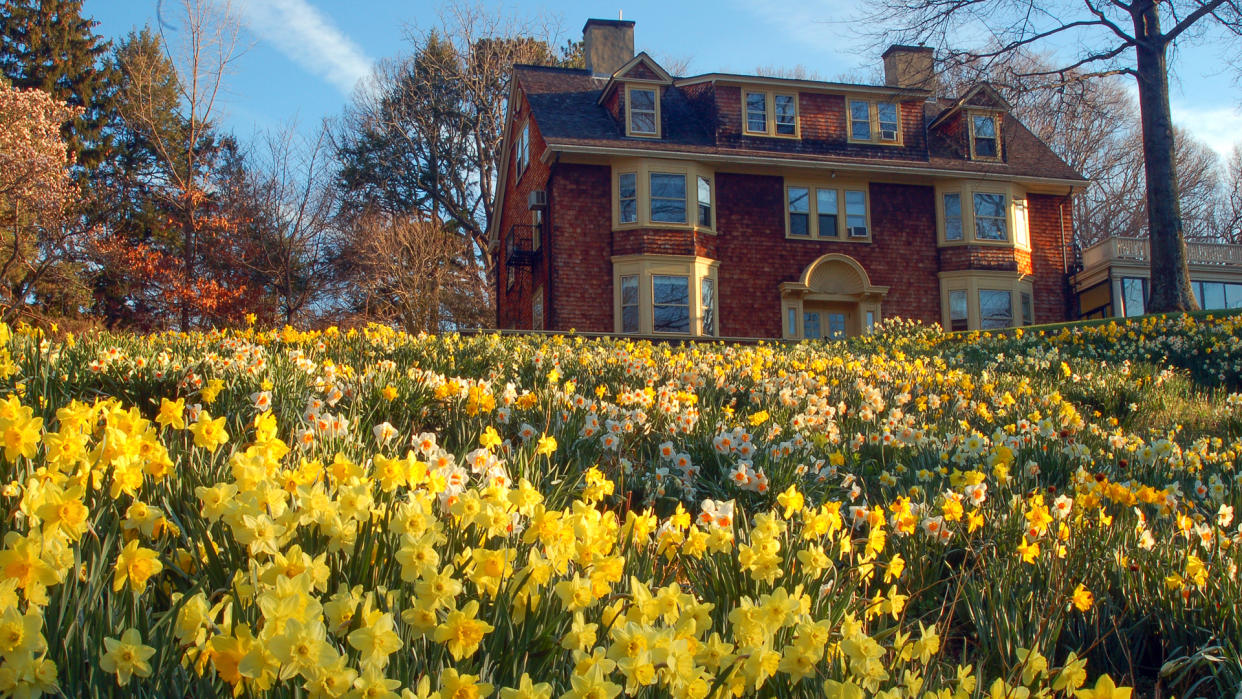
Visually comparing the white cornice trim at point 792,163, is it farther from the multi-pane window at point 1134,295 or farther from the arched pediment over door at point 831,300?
the multi-pane window at point 1134,295

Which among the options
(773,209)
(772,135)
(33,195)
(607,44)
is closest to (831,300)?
(773,209)

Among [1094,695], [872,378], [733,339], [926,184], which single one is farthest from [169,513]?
[926,184]

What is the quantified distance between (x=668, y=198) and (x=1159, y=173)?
10.3 metres

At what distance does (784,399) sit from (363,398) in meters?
2.75

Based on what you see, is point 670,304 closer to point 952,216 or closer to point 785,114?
point 785,114

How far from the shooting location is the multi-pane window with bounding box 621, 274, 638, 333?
2159 cm

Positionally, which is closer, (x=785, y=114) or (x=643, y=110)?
(x=643, y=110)

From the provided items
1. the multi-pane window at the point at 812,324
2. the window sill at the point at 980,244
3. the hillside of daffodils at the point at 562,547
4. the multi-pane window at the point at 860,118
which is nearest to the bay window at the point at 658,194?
the multi-pane window at the point at 812,324

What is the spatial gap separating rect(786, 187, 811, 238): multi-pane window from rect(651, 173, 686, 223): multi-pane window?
2832 millimetres

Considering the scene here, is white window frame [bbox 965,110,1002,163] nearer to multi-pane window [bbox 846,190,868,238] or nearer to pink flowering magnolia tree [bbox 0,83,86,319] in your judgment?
multi-pane window [bbox 846,190,868,238]

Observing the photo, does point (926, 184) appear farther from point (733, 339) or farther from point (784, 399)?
point (784, 399)

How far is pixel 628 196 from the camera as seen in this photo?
2212 cm

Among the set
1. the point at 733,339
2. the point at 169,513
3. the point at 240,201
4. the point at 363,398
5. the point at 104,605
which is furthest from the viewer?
the point at 240,201

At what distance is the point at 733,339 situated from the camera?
61.4 feet
